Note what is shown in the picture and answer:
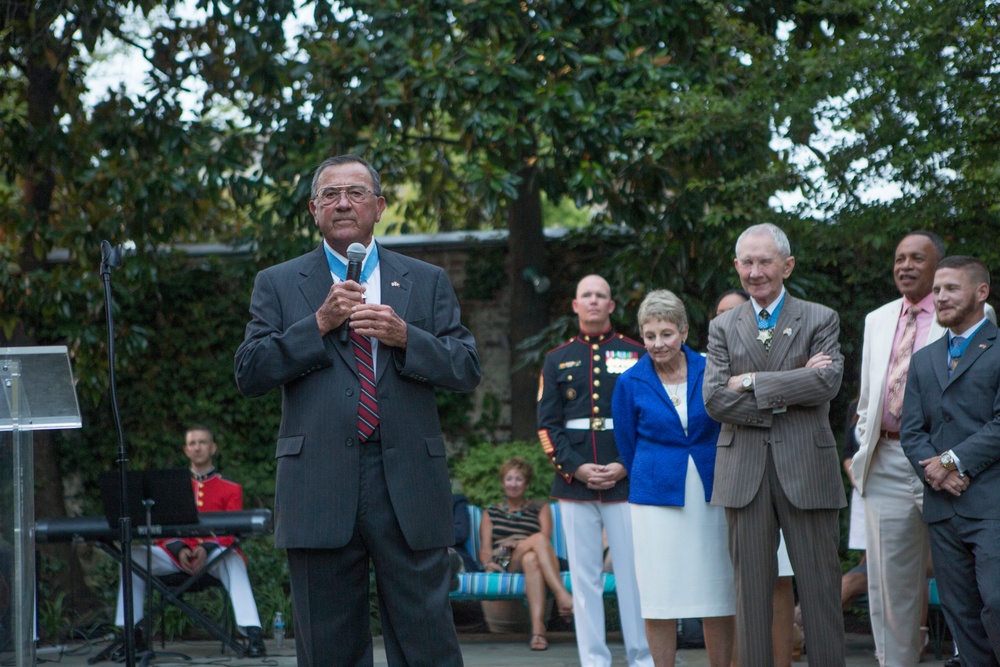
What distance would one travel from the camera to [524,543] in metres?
7.95

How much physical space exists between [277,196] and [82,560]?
358cm

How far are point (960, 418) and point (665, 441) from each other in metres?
1.29

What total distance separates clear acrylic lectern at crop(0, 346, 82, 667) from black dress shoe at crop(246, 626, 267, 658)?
2931mm

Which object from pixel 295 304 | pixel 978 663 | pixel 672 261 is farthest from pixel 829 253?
pixel 295 304

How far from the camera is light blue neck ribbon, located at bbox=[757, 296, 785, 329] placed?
503cm

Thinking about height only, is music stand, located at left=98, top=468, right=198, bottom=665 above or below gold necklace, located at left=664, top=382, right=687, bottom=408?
below

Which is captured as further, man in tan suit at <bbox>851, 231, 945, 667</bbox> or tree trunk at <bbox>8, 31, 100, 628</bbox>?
tree trunk at <bbox>8, 31, 100, 628</bbox>

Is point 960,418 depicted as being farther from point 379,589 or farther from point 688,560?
point 379,589

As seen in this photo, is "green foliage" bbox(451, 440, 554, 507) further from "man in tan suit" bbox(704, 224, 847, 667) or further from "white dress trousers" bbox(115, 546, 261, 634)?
"man in tan suit" bbox(704, 224, 847, 667)

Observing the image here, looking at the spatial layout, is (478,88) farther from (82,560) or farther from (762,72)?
(82,560)

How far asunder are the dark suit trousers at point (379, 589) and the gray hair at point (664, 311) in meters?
2.47

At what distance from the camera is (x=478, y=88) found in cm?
764

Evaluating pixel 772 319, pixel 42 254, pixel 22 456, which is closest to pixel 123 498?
pixel 22 456

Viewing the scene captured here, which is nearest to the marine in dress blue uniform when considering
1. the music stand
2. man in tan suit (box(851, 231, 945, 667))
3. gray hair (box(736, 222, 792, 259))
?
man in tan suit (box(851, 231, 945, 667))
